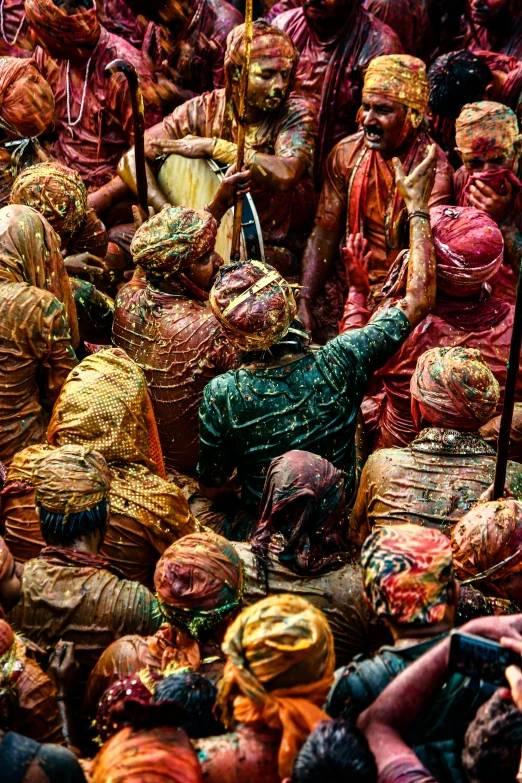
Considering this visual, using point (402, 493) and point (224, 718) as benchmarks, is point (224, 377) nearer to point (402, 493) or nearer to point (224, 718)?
point (402, 493)

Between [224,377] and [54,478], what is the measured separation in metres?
1.11

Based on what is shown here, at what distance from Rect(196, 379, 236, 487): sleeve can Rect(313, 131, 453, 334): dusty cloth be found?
2465mm

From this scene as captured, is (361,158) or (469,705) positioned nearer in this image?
(469,705)

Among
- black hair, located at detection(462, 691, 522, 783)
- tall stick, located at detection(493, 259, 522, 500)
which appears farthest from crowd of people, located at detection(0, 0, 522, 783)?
tall stick, located at detection(493, 259, 522, 500)

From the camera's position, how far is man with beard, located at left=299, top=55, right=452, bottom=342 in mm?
8312

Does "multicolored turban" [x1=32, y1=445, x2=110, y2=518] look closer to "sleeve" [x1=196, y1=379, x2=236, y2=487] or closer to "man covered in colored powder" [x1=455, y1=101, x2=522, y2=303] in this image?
"sleeve" [x1=196, y1=379, x2=236, y2=487]

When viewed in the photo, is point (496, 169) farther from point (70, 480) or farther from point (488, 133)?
point (70, 480)

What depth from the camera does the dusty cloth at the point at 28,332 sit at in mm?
6445

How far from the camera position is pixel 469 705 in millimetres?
3967

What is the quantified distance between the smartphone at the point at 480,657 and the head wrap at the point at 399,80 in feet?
16.7

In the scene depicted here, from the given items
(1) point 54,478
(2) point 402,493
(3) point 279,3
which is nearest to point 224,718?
(1) point 54,478

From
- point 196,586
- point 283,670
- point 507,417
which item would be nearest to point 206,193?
point 507,417

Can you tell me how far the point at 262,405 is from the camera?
591 cm

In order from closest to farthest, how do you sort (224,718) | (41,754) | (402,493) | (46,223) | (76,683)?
1. (41,754)
2. (224,718)
3. (76,683)
4. (402,493)
5. (46,223)
